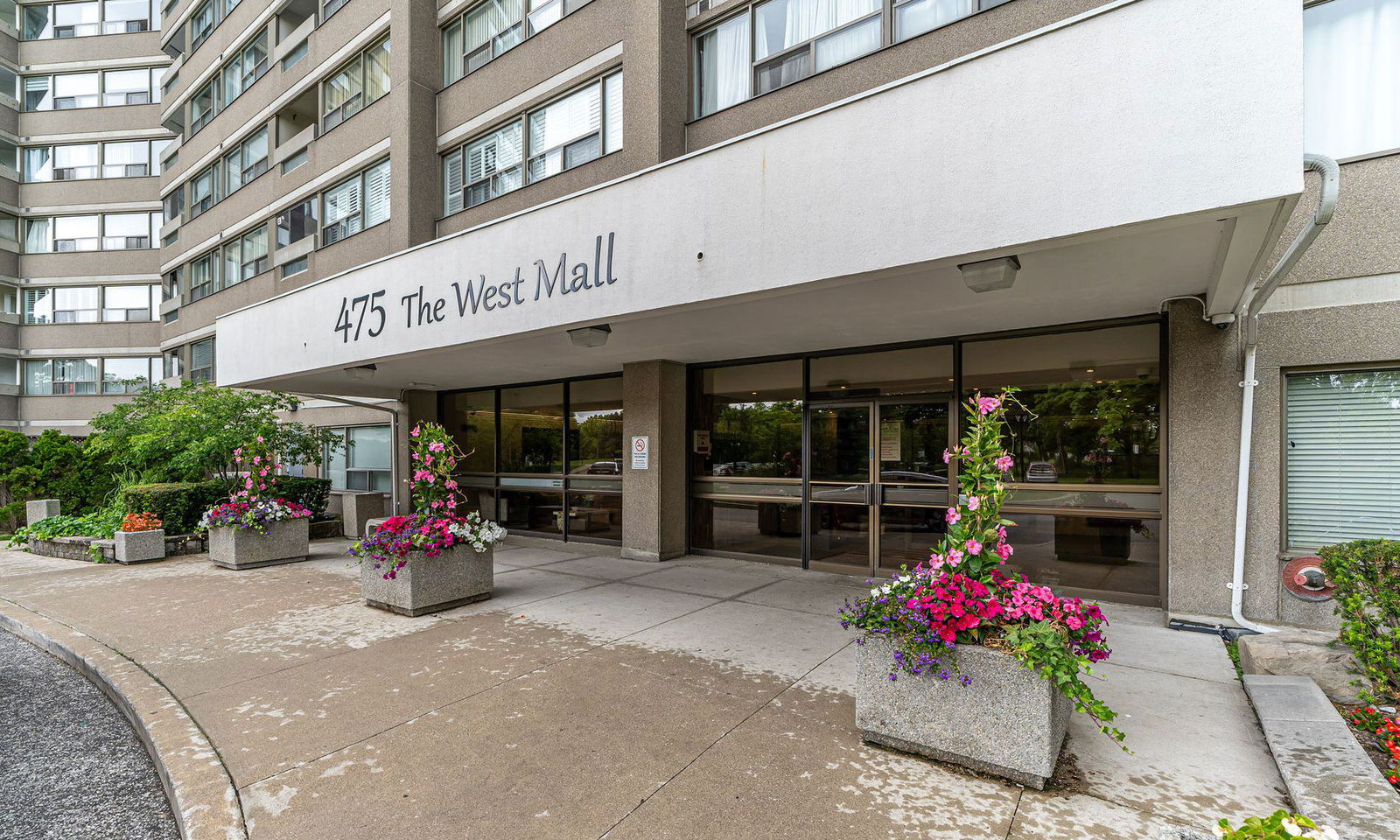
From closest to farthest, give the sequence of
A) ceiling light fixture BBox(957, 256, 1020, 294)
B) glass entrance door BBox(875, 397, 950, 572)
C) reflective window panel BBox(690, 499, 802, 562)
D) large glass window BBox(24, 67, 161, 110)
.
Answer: ceiling light fixture BBox(957, 256, 1020, 294), glass entrance door BBox(875, 397, 950, 572), reflective window panel BBox(690, 499, 802, 562), large glass window BBox(24, 67, 161, 110)

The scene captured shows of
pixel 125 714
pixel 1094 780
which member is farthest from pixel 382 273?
pixel 1094 780

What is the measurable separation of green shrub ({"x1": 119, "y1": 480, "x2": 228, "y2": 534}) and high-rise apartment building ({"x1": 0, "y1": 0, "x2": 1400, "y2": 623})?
2405 millimetres

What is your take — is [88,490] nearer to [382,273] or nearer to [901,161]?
[382,273]

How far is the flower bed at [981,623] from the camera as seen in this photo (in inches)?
128

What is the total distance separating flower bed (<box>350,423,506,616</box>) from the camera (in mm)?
6707

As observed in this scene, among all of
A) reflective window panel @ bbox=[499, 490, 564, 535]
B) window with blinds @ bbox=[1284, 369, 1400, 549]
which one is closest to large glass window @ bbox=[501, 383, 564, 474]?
reflective window panel @ bbox=[499, 490, 564, 535]

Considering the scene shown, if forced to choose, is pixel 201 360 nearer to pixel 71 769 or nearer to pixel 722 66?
pixel 722 66

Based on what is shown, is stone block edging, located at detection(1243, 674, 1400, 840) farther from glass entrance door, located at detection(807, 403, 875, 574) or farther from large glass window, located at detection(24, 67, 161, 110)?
large glass window, located at detection(24, 67, 161, 110)

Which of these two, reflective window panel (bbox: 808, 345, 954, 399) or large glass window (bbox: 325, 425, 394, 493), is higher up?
reflective window panel (bbox: 808, 345, 954, 399)

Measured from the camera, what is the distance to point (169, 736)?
396cm

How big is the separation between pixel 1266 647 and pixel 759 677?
11.6 feet

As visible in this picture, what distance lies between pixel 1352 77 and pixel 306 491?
54.0ft

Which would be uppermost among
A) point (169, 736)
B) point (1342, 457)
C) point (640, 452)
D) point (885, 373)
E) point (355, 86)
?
point (355, 86)

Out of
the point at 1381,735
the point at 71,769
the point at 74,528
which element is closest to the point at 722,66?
the point at 1381,735
